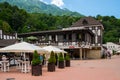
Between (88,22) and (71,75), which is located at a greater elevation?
(88,22)

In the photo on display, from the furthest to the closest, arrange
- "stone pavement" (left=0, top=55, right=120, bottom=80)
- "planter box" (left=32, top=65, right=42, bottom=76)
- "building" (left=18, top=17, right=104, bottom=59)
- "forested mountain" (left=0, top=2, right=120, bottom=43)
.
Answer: "forested mountain" (left=0, top=2, right=120, bottom=43) < "building" (left=18, top=17, right=104, bottom=59) < "planter box" (left=32, top=65, right=42, bottom=76) < "stone pavement" (left=0, top=55, right=120, bottom=80)

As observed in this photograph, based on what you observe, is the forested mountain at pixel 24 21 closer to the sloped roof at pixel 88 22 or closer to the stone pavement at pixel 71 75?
the sloped roof at pixel 88 22

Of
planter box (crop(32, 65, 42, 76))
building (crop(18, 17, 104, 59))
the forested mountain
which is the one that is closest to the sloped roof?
building (crop(18, 17, 104, 59))

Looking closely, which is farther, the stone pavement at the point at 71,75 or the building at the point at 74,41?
the building at the point at 74,41

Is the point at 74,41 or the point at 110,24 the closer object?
the point at 74,41

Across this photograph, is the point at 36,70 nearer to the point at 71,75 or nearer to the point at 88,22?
the point at 71,75

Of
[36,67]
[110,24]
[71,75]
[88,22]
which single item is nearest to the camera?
[71,75]

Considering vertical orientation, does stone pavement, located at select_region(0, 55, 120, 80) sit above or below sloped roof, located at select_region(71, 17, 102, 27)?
below

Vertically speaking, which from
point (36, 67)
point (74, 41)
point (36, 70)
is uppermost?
point (74, 41)

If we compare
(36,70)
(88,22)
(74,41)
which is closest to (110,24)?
(88,22)

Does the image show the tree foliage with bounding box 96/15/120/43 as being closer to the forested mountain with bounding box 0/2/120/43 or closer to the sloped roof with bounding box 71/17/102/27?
the forested mountain with bounding box 0/2/120/43

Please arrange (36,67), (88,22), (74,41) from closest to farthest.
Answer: (36,67)
(74,41)
(88,22)

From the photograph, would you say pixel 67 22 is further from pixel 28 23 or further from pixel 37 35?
pixel 37 35

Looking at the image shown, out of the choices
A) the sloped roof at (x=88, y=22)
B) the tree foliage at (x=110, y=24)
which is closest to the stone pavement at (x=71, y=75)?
the sloped roof at (x=88, y=22)
